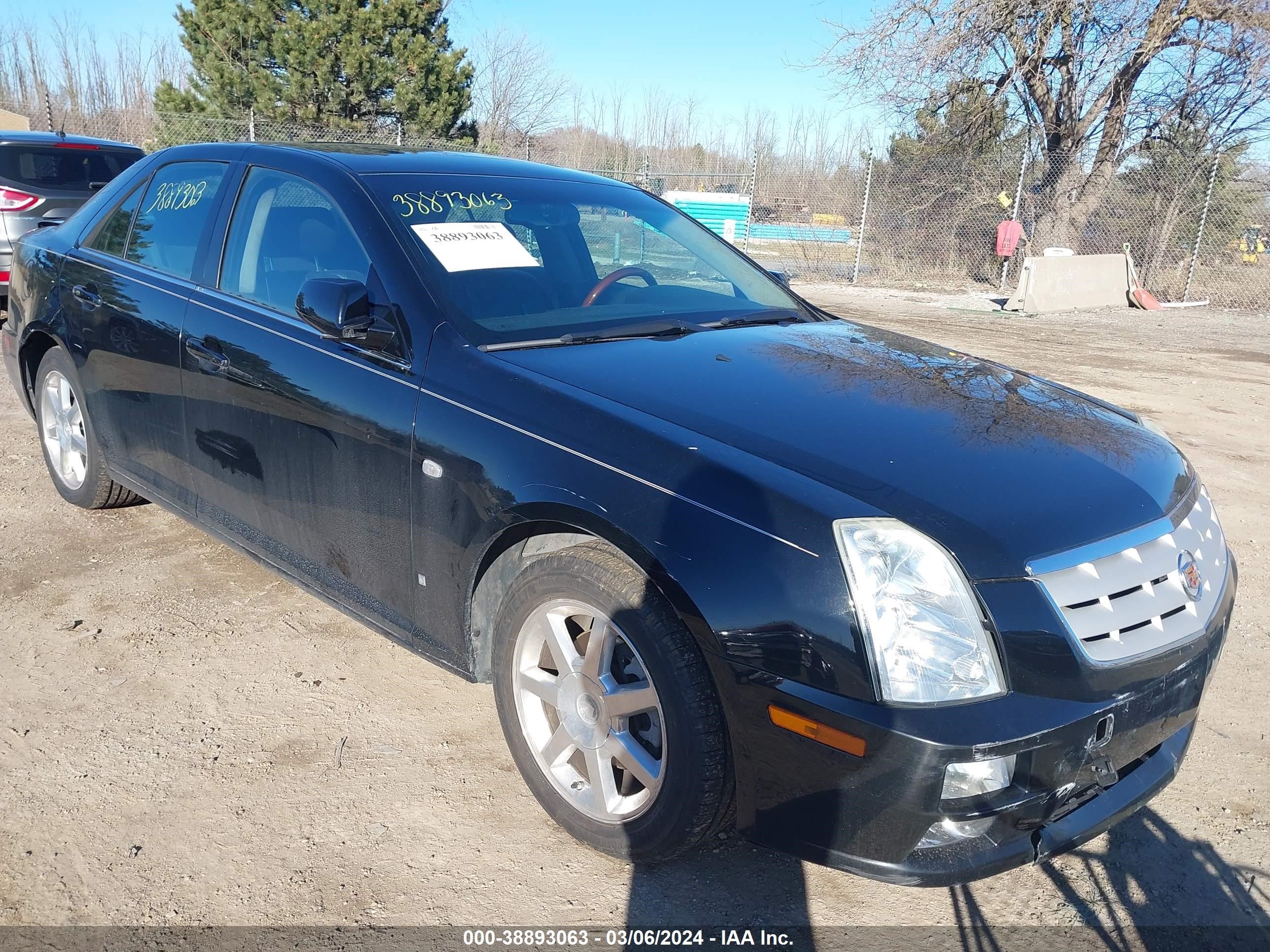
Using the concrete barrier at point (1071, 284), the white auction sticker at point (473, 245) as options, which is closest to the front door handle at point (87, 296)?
the white auction sticker at point (473, 245)

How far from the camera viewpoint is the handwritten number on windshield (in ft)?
10.3

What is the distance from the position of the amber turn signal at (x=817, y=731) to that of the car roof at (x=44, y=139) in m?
8.95

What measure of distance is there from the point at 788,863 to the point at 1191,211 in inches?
689

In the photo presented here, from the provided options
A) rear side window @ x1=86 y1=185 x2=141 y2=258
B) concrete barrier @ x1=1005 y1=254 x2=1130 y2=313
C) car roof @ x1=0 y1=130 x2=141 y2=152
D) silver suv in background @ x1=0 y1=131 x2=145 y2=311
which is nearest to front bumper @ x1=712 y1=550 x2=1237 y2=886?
rear side window @ x1=86 y1=185 x2=141 y2=258

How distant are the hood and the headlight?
0.19ft

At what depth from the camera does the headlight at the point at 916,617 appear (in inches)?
77.4

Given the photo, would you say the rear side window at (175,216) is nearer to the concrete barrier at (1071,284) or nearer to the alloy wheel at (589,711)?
the alloy wheel at (589,711)

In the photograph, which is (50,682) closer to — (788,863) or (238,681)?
(238,681)

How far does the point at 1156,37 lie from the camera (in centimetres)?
1764

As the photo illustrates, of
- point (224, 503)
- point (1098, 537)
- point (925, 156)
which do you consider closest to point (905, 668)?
point (1098, 537)

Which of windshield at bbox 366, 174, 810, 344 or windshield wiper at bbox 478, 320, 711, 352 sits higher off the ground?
windshield at bbox 366, 174, 810, 344

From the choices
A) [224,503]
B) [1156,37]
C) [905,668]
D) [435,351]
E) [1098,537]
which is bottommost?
[224,503]

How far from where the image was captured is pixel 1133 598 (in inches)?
86.7

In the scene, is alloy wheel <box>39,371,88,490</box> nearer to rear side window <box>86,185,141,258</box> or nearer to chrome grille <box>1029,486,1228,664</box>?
rear side window <box>86,185,141,258</box>
